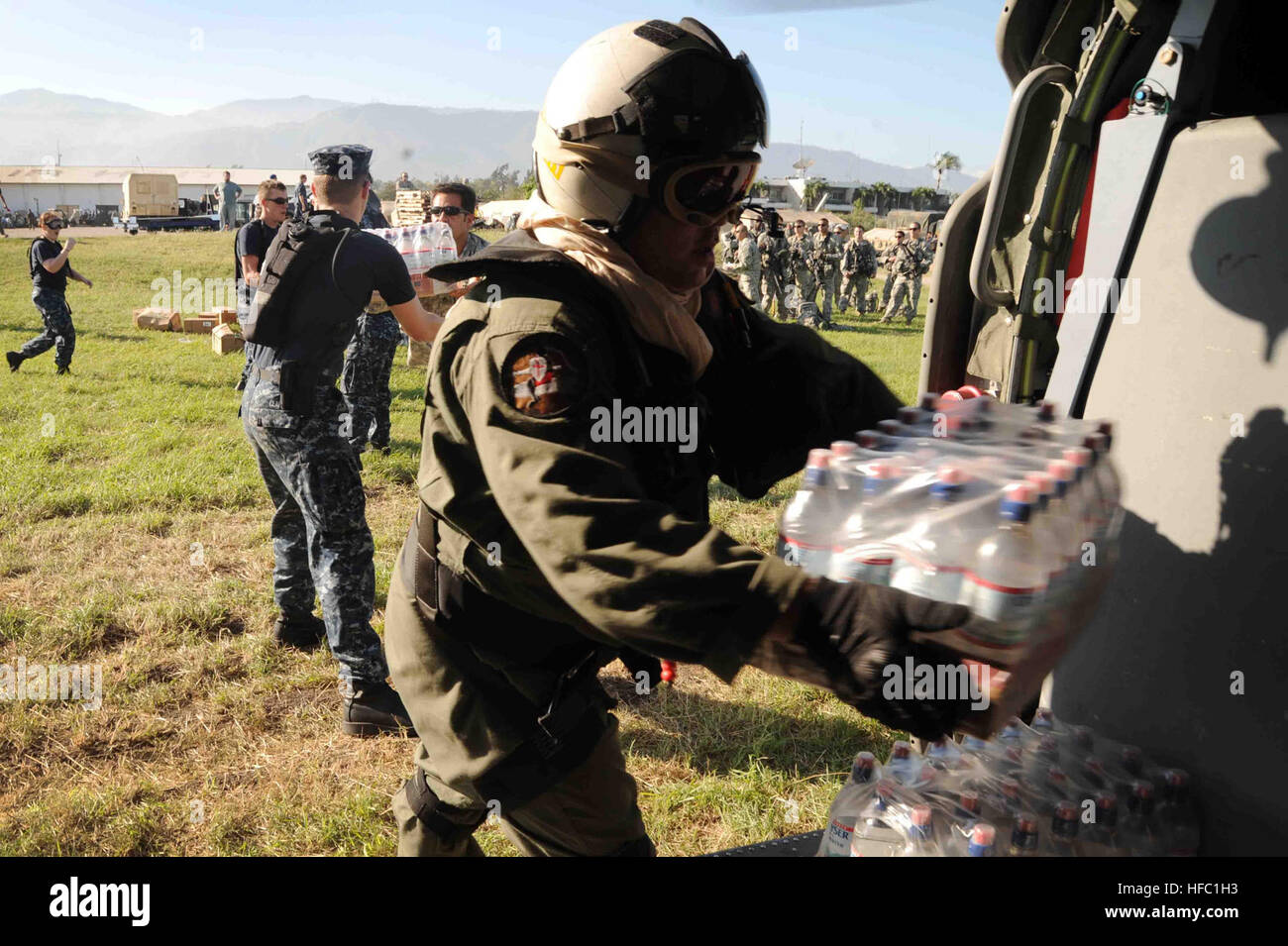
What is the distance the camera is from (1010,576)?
1547mm

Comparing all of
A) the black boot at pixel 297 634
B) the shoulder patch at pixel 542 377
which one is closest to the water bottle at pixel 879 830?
the shoulder patch at pixel 542 377

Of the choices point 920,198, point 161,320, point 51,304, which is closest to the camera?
point 51,304

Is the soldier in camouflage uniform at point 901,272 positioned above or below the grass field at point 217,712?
above

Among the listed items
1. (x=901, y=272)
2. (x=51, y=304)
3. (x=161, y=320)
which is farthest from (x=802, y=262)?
(x=51, y=304)

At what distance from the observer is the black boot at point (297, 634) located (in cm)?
509

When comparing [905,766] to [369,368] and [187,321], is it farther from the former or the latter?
[187,321]

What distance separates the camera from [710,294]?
2.38 m

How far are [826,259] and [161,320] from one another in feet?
38.3

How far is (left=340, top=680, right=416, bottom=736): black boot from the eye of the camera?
14.3 feet

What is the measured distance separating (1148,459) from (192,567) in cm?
542

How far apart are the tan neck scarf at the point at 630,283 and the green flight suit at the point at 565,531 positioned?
0.11 feet

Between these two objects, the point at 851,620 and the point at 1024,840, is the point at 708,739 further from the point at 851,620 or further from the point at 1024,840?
the point at 851,620

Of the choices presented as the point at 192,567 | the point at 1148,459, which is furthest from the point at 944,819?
the point at 192,567

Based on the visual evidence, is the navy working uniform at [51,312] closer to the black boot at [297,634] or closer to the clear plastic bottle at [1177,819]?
the black boot at [297,634]
